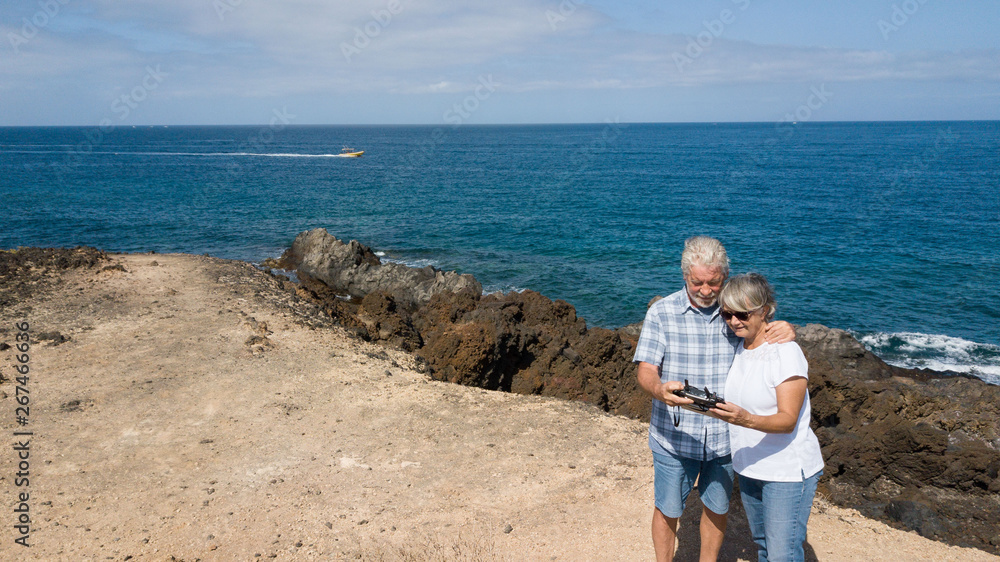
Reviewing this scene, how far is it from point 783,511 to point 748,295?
1337mm

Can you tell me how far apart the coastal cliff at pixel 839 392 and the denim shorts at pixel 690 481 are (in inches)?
164

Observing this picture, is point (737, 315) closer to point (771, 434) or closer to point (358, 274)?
point (771, 434)

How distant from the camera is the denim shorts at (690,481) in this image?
165 inches

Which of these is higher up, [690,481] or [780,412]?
[780,412]

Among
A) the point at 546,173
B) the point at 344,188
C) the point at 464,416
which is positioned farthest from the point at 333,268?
the point at 546,173

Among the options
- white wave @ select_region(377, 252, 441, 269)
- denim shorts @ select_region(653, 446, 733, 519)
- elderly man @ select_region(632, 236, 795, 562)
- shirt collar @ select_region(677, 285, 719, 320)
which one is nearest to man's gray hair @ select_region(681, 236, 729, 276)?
elderly man @ select_region(632, 236, 795, 562)

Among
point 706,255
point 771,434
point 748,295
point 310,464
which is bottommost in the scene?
point 310,464

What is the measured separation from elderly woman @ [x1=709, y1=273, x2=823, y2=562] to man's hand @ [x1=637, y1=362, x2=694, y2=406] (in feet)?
0.75

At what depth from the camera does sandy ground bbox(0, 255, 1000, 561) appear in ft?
18.9

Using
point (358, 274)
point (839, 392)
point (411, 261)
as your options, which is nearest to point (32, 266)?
point (358, 274)

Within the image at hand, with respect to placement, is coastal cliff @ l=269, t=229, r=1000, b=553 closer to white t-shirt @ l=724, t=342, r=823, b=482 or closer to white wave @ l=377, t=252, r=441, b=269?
white t-shirt @ l=724, t=342, r=823, b=482

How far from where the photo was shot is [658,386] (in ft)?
12.7

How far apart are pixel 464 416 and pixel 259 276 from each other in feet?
37.8

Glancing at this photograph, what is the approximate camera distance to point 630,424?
8484 mm
